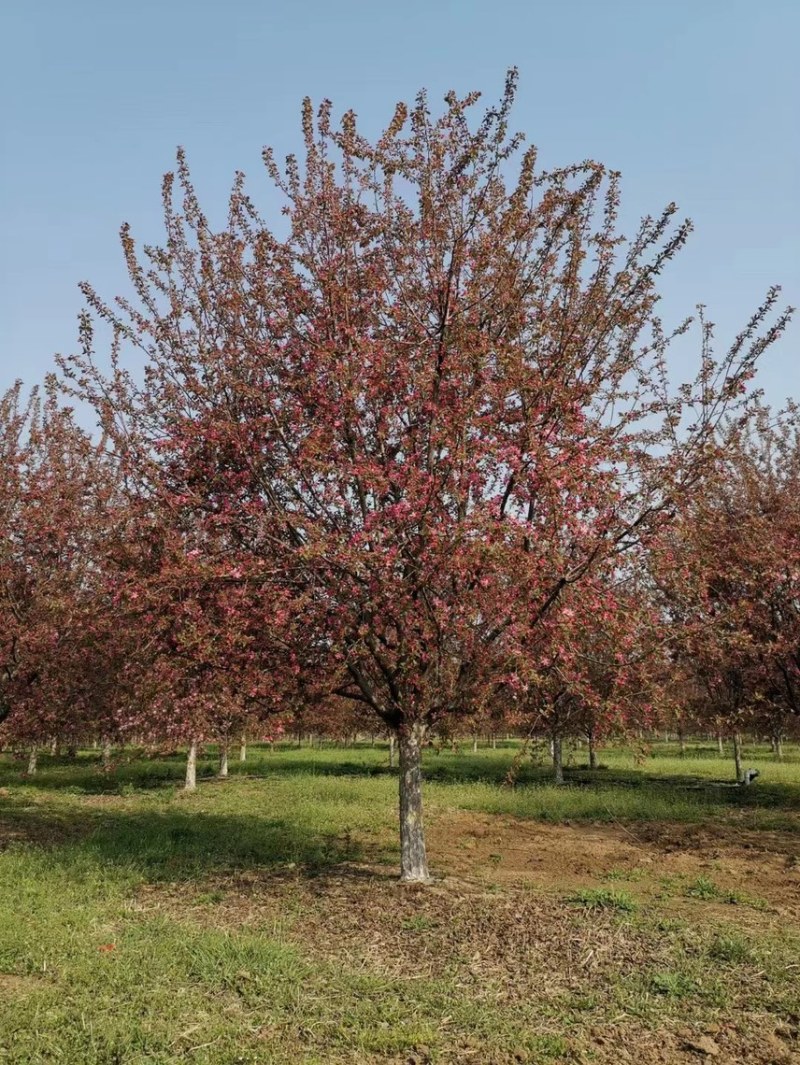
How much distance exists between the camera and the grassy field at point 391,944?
5.50 metres

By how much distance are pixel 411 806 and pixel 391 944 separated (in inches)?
107

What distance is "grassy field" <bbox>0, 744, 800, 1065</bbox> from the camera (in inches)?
216

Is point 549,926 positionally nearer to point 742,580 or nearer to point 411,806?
point 411,806

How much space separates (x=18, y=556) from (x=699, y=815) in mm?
17857

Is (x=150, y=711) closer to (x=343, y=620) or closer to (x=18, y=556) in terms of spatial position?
(x=343, y=620)

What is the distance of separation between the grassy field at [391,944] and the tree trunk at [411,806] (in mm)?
409

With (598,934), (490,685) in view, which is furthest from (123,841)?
(598,934)

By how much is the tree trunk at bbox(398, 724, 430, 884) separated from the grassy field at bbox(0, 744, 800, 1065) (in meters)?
0.41

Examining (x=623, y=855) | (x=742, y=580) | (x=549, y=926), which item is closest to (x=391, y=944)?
(x=549, y=926)

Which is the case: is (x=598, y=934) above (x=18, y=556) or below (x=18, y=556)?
below

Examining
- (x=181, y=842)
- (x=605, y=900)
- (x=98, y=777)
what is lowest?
(x=98, y=777)

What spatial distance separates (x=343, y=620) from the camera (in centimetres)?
923

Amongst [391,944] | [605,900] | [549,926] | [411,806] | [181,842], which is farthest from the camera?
[181,842]

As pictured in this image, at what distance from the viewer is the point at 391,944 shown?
7.88 metres
